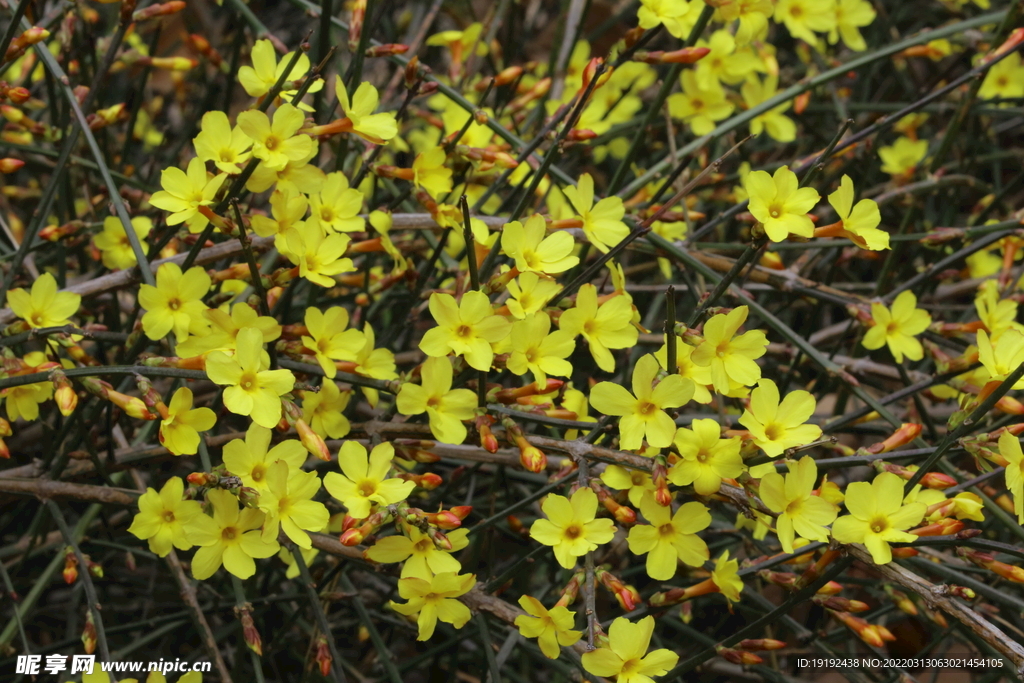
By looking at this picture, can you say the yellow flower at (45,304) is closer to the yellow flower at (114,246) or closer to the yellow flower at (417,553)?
the yellow flower at (114,246)

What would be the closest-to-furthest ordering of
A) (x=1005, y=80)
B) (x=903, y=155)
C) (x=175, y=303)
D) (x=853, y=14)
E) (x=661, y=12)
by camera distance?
1. (x=175, y=303)
2. (x=661, y=12)
3. (x=853, y=14)
4. (x=1005, y=80)
5. (x=903, y=155)

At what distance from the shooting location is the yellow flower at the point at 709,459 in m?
1.10

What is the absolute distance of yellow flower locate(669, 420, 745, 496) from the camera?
1098 millimetres

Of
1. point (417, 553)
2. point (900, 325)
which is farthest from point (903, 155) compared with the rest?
point (417, 553)

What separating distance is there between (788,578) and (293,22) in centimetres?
283

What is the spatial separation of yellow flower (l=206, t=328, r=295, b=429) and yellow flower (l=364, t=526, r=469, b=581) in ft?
0.74

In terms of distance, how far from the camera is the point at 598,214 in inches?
51.9

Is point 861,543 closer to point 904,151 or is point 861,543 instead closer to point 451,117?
point 451,117

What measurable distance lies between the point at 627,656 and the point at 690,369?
399 millimetres

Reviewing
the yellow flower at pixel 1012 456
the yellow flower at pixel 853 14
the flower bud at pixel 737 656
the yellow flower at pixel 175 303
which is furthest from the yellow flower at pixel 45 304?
the yellow flower at pixel 853 14

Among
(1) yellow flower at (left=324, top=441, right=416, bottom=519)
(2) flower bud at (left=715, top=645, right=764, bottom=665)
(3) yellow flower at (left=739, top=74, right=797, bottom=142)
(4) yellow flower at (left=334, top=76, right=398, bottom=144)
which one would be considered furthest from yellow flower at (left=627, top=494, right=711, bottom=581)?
(3) yellow flower at (left=739, top=74, right=797, bottom=142)

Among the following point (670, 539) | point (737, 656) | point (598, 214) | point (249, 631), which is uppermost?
point (598, 214)

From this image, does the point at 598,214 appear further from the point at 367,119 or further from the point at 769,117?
the point at 769,117

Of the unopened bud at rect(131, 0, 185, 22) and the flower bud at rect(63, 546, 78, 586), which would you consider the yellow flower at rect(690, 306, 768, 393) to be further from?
the unopened bud at rect(131, 0, 185, 22)
